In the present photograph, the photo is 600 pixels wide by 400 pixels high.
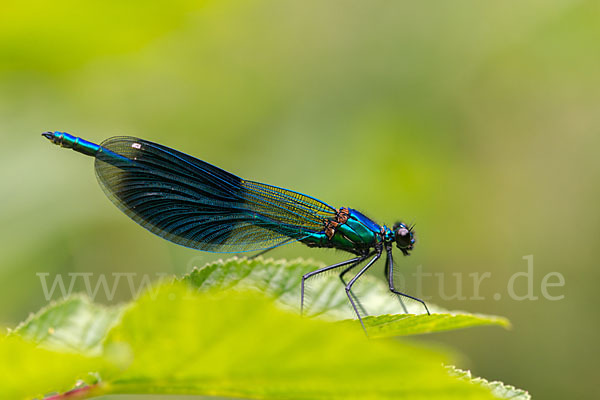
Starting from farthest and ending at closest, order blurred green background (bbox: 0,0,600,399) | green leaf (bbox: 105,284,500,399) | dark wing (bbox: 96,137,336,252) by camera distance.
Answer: blurred green background (bbox: 0,0,600,399)
dark wing (bbox: 96,137,336,252)
green leaf (bbox: 105,284,500,399)

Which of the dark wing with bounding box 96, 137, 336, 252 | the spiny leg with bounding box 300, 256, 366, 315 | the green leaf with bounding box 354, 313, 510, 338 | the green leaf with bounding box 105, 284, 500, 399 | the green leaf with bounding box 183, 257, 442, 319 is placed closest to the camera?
the green leaf with bounding box 105, 284, 500, 399

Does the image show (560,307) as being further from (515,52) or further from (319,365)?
(319,365)

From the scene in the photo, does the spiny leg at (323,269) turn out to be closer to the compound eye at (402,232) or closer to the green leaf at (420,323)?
the compound eye at (402,232)

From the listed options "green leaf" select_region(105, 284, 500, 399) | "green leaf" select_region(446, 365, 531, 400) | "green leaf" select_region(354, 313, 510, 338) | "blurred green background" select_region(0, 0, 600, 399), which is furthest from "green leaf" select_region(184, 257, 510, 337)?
"blurred green background" select_region(0, 0, 600, 399)

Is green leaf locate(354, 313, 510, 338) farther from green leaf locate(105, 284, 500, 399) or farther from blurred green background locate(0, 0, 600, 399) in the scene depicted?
blurred green background locate(0, 0, 600, 399)

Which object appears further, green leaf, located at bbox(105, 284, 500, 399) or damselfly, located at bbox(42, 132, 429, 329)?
damselfly, located at bbox(42, 132, 429, 329)

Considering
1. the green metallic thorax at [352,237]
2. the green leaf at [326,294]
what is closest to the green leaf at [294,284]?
the green leaf at [326,294]
